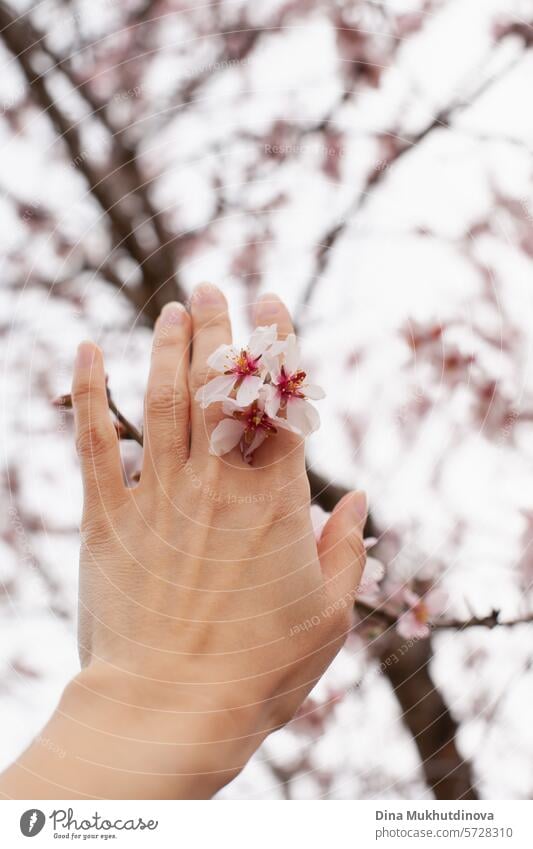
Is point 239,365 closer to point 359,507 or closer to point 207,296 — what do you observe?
point 207,296

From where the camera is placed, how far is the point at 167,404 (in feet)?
5.55

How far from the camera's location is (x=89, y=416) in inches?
66.4

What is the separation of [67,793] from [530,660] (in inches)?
67.6

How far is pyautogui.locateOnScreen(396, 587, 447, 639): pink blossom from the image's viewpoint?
7.95ft

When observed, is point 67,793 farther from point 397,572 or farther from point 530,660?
point 530,660

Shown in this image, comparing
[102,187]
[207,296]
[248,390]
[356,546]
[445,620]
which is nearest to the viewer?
[248,390]

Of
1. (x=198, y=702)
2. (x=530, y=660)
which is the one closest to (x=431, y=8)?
(x=530, y=660)

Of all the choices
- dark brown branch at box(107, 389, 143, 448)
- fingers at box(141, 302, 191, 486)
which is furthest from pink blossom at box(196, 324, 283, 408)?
dark brown branch at box(107, 389, 143, 448)

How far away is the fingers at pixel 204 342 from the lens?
1.68 m

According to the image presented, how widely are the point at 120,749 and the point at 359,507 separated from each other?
0.73m
